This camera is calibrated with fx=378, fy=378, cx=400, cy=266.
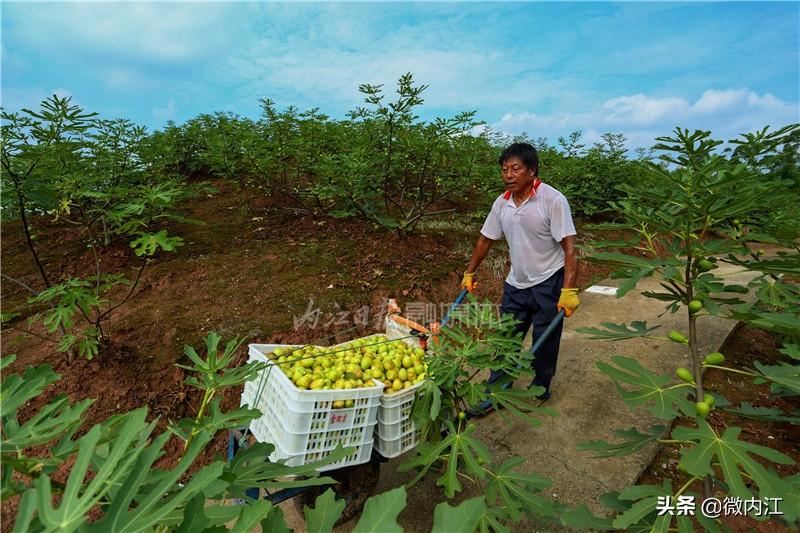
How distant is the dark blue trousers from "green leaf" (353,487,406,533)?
7.48 ft

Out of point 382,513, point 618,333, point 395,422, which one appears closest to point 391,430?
point 395,422

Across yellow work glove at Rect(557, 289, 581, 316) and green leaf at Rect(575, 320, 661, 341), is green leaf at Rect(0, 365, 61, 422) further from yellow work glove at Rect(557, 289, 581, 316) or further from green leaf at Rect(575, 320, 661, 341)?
yellow work glove at Rect(557, 289, 581, 316)

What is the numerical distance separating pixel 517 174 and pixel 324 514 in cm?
257

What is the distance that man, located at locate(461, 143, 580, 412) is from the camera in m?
2.79

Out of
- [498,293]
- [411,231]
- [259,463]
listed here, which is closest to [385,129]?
[411,231]

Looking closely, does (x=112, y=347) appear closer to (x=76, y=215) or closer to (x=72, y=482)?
(x=72, y=482)

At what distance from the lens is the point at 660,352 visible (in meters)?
3.98

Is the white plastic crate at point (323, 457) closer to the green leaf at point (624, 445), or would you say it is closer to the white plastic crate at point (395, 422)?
the white plastic crate at point (395, 422)

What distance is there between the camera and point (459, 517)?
2.45 ft

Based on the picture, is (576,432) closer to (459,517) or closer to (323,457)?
(323,457)

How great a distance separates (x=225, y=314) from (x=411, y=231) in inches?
124

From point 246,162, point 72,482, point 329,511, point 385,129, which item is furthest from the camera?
point 246,162

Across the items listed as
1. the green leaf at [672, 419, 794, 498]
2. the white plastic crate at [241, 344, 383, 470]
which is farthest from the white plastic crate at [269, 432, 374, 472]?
the green leaf at [672, 419, 794, 498]

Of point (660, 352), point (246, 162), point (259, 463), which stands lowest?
point (660, 352)
